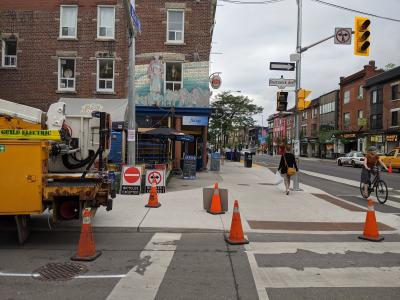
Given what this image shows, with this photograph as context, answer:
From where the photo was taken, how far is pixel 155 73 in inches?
974

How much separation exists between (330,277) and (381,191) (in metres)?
8.55

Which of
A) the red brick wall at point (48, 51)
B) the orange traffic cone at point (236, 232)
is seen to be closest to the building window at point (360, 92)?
the red brick wall at point (48, 51)

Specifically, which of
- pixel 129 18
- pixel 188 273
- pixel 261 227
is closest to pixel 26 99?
pixel 129 18

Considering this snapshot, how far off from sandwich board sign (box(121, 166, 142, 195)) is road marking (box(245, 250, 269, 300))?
285 inches

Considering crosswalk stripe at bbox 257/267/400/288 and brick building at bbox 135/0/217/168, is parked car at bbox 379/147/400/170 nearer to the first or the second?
brick building at bbox 135/0/217/168

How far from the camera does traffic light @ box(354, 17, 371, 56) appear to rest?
44.4 ft

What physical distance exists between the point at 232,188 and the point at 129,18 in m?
7.18

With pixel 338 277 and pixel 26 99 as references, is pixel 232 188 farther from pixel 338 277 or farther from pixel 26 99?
pixel 26 99

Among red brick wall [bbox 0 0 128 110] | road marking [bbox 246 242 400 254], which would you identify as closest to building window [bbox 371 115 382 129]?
red brick wall [bbox 0 0 128 110]

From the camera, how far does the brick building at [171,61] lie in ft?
81.0

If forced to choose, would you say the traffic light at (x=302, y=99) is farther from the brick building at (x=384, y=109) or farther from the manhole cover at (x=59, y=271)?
the brick building at (x=384, y=109)

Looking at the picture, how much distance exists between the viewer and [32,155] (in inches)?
277

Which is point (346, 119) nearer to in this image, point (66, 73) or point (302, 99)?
point (66, 73)

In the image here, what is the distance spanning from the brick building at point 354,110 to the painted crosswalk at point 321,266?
160ft
